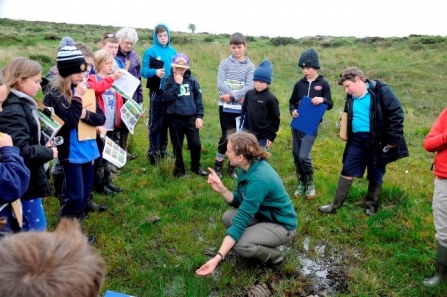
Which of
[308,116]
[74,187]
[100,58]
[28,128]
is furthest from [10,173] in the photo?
[308,116]

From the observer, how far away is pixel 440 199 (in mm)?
3758

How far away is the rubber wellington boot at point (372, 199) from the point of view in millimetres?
5340

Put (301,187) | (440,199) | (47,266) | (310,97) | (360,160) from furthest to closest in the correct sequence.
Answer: (301,187) → (310,97) → (360,160) → (440,199) → (47,266)

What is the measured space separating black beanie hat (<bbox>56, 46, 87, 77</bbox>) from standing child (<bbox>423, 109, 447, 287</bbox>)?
358cm

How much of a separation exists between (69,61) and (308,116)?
3.26 m

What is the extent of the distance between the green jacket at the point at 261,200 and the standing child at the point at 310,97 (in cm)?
178

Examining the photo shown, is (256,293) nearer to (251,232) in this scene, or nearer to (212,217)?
(251,232)

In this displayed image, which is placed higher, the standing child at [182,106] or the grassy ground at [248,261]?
the standing child at [182,106]

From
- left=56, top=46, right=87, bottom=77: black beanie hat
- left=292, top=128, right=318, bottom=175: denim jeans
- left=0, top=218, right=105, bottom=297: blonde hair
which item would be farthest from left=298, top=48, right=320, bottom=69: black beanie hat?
left=0, top=218, right=105, bottom=297: blonde hair

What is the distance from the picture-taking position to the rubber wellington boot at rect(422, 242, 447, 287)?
3797 mm

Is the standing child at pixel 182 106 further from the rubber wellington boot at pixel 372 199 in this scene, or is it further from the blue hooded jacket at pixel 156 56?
the rubber wellington boot at pixel 372 199

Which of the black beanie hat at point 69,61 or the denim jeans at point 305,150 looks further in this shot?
the denim jeans at point 305,150

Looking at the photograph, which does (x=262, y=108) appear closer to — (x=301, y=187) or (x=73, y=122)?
(x=301, y=187)

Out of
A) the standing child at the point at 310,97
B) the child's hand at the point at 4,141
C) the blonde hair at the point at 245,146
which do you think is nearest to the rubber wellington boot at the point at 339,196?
the standing child at the point at 310,97
